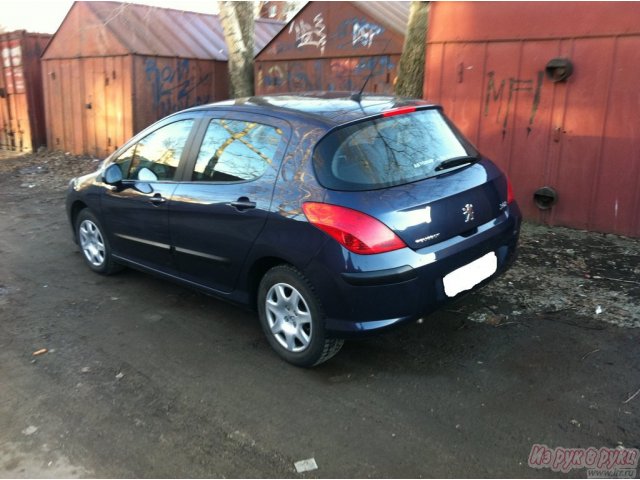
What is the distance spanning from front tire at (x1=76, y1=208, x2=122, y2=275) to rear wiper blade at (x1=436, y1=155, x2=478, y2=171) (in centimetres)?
318

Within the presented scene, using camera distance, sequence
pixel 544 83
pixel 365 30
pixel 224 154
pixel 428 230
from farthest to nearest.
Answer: pixel 365 30 → pixel 544 83 → pixel 224 154 → pixel 428 230

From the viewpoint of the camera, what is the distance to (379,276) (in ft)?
10.2

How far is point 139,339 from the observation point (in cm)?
411

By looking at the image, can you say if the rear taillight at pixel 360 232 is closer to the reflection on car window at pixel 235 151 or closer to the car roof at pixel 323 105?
the car roof at pixel 323 105

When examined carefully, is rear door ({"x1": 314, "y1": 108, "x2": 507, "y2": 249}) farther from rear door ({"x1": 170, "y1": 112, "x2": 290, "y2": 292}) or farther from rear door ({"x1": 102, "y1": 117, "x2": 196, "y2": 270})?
rear door ({"x1": 102, "y1": 117, "x2": 196, "y2": 270})

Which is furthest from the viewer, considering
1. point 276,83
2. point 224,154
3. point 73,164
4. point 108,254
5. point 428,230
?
point 73,164

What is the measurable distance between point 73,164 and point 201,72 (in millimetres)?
3420

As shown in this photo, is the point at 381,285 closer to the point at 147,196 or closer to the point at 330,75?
the point at 147,196

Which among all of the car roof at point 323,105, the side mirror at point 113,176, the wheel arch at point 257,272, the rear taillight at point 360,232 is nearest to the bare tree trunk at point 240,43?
the side mirror at point 113,176

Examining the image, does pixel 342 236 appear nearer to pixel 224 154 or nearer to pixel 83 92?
pixel 224 154

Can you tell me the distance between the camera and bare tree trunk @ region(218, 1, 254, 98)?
934 centimetres

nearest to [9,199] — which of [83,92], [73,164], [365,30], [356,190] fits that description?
[73,164]

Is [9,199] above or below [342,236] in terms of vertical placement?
below

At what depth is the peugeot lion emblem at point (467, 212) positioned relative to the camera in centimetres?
347
